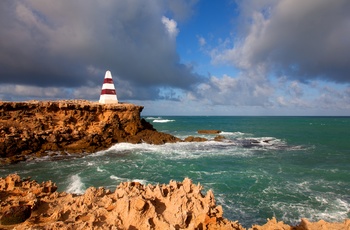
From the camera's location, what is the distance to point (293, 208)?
1134 centimetres

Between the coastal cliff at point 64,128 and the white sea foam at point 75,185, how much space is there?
28.6 ft

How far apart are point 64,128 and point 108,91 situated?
8.06 meters

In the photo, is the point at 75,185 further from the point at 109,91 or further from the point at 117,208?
the point at 109,91

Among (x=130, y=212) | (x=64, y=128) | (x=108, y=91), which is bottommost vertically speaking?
(x=130, y=212)

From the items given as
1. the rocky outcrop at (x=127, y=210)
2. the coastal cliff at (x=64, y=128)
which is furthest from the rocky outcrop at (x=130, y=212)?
the coastal cliff at (x=64, y=128)

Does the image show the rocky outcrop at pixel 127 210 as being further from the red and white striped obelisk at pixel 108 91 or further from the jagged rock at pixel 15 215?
the red and white striped obelisk at pixel 108 91

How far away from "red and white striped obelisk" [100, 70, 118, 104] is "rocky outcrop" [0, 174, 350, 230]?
2571 centimetres

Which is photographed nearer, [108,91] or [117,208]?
[117,208]

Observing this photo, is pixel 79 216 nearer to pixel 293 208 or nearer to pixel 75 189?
pixel 75 189

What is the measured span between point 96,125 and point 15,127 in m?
8.51

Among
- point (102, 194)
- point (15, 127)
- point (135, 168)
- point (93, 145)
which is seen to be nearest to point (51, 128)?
point (15, 127)

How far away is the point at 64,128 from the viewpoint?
87.8 feet

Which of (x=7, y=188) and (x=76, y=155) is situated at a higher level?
(x=7, y=188)

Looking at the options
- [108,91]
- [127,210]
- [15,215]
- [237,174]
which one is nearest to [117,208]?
[127,210]
